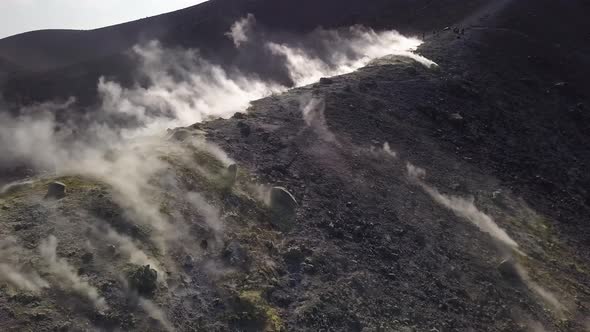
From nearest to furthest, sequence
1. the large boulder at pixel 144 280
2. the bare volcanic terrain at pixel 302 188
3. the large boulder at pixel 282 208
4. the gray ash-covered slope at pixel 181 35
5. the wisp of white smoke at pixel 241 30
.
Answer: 1. the large boulder at pixel 144 280
2. the bare volcanic terrain at pixel 302 188
3. the large boulder at pixel 282 208
4. the gray ash-covered slope at pixel 181 35
5. the wisp of white smoke at pixel 241 30

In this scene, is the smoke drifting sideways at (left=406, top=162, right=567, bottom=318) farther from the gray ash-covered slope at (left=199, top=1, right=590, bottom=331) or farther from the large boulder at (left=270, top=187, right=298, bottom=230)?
the large boulder at (left=270, top=187, right=298, bottom=230)

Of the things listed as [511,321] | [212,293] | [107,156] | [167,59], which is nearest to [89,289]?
[212,293]

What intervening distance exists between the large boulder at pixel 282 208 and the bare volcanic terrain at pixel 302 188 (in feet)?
0.19

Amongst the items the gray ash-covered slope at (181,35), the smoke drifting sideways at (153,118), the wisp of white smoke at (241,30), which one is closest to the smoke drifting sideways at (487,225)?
the smoke drifting sideways at (153,118)

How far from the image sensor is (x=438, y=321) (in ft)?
55.7

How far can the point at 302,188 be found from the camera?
22.1 metres

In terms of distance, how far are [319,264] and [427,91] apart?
57.0 ft

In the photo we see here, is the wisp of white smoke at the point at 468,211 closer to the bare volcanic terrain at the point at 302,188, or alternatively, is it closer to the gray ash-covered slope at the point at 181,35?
the bare volcanic terrain at the point at 302,188

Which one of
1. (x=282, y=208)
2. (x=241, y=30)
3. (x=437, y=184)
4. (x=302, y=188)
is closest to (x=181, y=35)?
(x=241, y=30)

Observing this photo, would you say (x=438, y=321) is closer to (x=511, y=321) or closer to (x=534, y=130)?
(x=511, y=321)

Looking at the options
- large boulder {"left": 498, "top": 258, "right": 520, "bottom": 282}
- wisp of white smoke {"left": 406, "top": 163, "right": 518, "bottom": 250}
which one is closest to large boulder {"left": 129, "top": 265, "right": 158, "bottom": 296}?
large boulder {"left": 498, "top": 258, "right": 520, "bottom": 282}

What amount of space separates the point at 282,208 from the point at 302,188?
1963mm

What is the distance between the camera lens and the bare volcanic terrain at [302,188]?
1576 centimetres

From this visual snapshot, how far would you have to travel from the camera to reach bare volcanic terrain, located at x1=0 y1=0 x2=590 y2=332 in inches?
620
